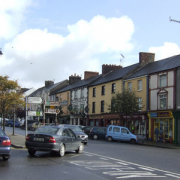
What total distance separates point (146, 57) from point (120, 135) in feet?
49.5

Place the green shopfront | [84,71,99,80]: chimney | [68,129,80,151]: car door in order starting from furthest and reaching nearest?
1. [84,71,99,80]: chimney
2. the green shopfront
3. [68,129,80,151]: car door

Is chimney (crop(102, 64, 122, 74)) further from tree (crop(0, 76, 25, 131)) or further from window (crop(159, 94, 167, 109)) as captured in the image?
tree (crop(0, 76, 25, 131))

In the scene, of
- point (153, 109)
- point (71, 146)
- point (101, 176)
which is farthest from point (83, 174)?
point (153, 109)

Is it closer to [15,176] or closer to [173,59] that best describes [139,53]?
[173,59]

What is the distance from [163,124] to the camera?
34312mm

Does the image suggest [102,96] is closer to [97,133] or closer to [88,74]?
[88,74]

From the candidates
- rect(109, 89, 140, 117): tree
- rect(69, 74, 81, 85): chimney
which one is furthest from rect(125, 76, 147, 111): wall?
rect(69, 74, 81, 85): chimney

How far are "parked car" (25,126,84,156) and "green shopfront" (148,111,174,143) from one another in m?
19.4

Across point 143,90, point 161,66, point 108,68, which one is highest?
point 108,68

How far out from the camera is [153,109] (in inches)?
1391

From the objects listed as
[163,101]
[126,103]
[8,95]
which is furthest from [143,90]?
[8,95]

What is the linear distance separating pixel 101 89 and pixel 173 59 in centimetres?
1350

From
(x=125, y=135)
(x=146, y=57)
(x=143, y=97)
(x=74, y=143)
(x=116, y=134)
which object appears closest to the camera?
(x=74, y=143)

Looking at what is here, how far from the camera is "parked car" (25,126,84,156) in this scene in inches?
556
